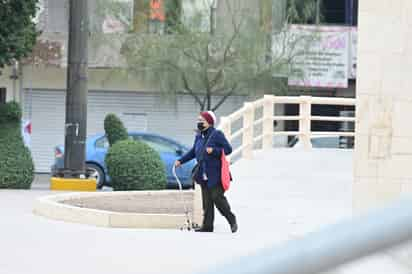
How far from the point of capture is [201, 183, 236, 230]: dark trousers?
11.9m

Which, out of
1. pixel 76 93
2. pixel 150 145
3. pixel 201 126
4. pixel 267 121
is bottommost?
pixel 150 145

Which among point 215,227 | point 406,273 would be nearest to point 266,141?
point 215,227

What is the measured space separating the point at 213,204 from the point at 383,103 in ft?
9.22

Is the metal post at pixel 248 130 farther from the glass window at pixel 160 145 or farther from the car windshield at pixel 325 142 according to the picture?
the glass window at pixel 160 145

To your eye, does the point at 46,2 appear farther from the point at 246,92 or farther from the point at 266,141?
the point at 266,141

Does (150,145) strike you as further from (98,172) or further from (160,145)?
(98,172)

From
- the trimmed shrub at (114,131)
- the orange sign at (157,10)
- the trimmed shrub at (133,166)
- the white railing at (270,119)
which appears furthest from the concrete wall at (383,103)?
the orange sign at (157,10)

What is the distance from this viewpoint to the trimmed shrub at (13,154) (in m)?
19.0

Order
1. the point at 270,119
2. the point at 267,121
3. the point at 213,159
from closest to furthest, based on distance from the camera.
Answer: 1. the point at 213,159
2. the point at 270,119
3. the point at 267,121

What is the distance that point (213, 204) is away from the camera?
12.1m

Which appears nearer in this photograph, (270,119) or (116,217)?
(116,217)

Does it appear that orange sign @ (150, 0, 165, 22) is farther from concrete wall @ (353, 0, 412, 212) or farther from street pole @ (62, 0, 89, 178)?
concrete wall @ (353, 0, 412, 212)

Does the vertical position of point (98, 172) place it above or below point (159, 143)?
below

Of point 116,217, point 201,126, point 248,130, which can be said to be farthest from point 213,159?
point 248,130
